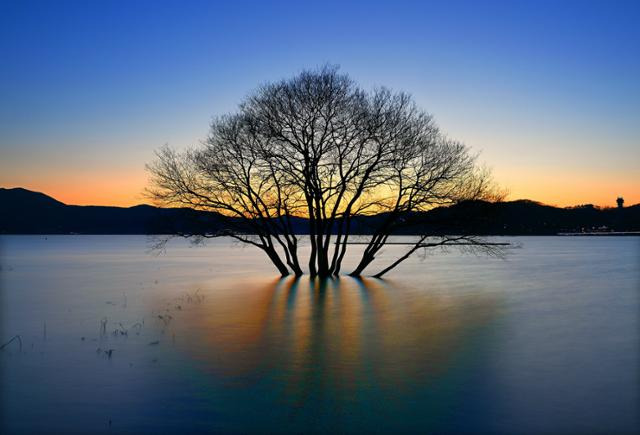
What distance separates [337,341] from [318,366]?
3.57m

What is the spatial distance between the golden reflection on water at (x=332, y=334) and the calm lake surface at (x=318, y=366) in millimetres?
71

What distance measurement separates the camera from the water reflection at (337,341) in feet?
36.9

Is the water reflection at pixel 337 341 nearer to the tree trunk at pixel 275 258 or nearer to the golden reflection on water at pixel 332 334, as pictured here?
the golden reflection on water at pixel 332 334

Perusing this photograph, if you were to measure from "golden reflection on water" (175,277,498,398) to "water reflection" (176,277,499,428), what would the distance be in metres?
0.02

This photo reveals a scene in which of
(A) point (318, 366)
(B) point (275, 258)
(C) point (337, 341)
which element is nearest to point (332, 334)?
(C) point (337, 341)

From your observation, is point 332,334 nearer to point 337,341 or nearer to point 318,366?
point 337,341

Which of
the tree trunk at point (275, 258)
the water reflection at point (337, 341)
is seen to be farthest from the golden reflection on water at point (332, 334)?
the tree trunk at point (275, 258)

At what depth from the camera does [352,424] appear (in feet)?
29.0

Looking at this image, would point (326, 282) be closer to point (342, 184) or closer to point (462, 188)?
point (342, 184)

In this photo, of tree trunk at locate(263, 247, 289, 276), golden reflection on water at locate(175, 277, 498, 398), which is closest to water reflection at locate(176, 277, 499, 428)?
golden reflection on water at locate(175, 277, 498, 398)

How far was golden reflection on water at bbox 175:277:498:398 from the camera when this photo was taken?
40.7 feet

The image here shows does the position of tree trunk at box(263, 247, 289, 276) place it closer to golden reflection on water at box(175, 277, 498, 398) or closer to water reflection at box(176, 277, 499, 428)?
golden reflection on water at box(175, 277, 498, 398)

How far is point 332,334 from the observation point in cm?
1806

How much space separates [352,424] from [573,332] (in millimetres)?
12962
